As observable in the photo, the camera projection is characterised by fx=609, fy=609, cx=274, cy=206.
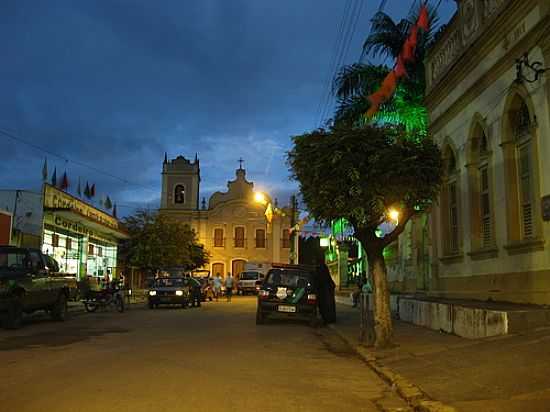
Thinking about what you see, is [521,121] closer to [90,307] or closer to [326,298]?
[326,298]

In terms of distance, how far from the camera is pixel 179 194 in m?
68.4

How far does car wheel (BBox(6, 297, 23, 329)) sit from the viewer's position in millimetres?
16516

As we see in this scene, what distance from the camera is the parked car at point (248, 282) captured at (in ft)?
159

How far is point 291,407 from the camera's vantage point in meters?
7.05

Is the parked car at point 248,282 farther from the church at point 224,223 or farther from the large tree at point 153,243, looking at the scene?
the church at point 224,223

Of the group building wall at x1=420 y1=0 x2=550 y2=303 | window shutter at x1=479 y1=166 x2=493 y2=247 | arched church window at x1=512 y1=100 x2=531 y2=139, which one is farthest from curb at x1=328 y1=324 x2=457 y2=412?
arched church window at x1=512 y1=100 x2=531 y2=139

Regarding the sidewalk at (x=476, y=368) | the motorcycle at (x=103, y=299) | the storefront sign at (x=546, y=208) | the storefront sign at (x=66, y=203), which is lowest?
the sidewalk at (x=476, y=368)

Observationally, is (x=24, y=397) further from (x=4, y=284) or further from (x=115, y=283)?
(x=115, y=283)

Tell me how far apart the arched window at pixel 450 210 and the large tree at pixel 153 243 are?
96.5 feet

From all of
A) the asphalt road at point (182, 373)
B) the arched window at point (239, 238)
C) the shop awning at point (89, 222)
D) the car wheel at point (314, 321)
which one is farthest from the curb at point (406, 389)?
the arched window at point (239, 238)

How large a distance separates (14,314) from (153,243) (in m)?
27.4

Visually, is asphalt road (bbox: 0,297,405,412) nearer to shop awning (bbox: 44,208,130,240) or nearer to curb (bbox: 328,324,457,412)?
curb (bbox: 328,324,457,412)

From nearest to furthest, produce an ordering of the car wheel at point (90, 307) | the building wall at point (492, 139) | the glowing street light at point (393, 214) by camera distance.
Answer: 1. the building wall at point (492, 139)
2. the glowing street light at point (393, 214)
3. the car wheel at point (90, 307)

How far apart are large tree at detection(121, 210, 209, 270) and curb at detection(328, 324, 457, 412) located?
3383cm
